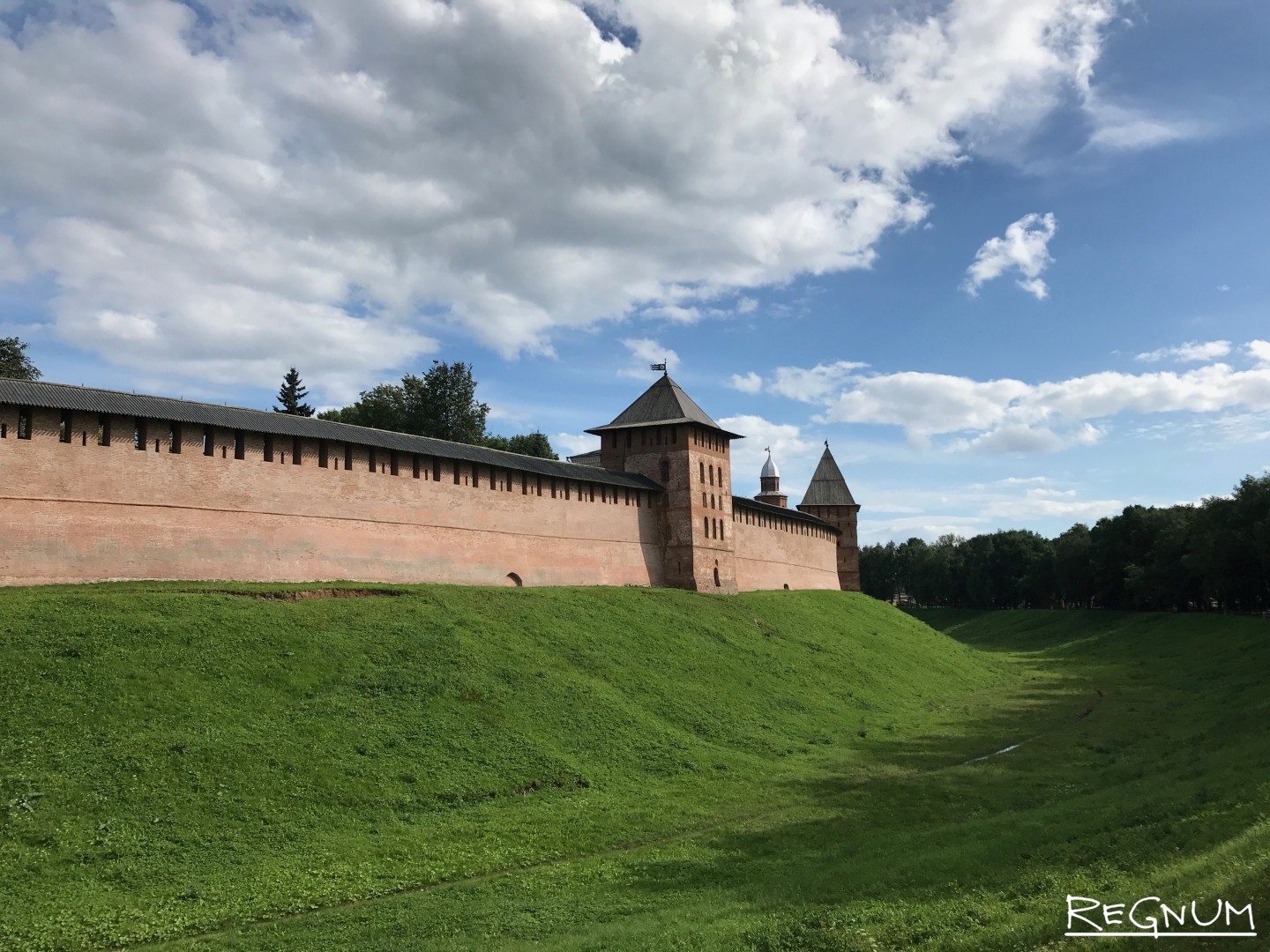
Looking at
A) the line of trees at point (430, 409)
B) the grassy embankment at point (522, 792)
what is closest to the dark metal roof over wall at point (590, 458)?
the line of trees at point (430, 409)

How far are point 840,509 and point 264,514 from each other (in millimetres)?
39071

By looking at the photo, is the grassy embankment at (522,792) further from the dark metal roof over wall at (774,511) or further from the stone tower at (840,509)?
the stone tower at (840,509)

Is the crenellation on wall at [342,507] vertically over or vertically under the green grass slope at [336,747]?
over

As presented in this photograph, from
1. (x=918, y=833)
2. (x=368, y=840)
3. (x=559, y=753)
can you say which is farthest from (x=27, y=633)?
(x=918, y=833)

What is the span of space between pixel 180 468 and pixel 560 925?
14.7 m

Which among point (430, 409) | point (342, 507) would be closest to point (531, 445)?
point (430, 409)

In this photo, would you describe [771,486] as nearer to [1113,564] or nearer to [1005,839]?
[1113,564]

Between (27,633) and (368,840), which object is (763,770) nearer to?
(368,840)

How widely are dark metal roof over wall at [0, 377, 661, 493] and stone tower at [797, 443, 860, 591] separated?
2767 centimetres

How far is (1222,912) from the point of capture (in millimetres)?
6855

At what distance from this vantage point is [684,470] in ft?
109

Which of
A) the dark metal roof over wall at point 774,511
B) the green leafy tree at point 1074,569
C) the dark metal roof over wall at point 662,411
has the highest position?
the dark metal roof over wall at point 662,411

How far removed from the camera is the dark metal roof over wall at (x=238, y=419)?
60.7 feet

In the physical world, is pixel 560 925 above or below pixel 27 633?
below
